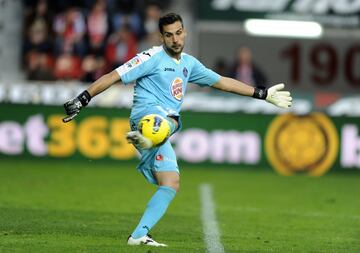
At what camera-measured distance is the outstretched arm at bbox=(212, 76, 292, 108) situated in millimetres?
9422

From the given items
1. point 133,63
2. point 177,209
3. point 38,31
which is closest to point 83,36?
point 38,31

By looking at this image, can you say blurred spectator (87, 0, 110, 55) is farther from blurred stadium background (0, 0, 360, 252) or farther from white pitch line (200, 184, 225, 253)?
white pitch line (200, 184, 225, 253)

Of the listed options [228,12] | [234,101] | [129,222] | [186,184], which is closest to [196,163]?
[234,101]

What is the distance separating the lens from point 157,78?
8.85 meters

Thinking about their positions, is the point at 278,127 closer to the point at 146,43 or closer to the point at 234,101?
the point at 234,101

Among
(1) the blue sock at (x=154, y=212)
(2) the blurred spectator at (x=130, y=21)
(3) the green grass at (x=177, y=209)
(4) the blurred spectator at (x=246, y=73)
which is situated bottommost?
(3) the green grass at (x=177, y=209)

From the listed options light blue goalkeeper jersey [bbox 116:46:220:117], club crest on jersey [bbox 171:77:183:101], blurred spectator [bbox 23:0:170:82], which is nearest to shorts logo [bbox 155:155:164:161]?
light blue goalkeeper jersey [bbox 116:46:220:117]

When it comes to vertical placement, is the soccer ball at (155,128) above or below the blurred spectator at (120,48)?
below

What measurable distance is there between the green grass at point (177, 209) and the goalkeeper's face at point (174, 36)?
1.74 m

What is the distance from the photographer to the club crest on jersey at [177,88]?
890cm

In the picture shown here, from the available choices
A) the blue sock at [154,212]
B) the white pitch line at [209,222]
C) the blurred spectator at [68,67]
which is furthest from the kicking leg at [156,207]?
the blurred spectator at [68,67]

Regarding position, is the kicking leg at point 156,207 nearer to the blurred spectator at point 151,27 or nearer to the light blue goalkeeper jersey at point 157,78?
the light blue goalkeeper jersey at point 157,78

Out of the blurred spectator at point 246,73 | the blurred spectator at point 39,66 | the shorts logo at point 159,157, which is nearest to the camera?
the shorts logo at point 159,157

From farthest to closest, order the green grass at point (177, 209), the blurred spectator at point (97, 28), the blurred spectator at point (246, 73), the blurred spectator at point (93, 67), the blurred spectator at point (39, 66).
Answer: the blurred spectator at point (97, 28) → the blurred spectator at point (246, 73) → the blurred spectator at point (93, 67) → the blurred spectator at point (39, 66) → the green grass at point (177, 209)
